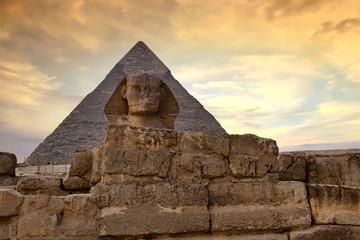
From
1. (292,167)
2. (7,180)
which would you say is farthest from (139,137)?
(7,180)

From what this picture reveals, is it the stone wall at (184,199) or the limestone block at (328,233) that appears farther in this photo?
the limestone block at (328,233)

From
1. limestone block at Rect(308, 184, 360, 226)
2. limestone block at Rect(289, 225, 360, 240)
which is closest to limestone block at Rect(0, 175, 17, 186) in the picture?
limestone block at Rect(289, 225, 360, 240)

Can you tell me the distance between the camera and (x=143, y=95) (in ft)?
22.5

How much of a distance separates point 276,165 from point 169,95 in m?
4.41

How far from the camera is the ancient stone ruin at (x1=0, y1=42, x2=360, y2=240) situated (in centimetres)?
277

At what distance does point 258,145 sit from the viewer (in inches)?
133

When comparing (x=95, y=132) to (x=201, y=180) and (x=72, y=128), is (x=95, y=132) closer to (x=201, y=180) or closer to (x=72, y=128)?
(x=72, y=128)

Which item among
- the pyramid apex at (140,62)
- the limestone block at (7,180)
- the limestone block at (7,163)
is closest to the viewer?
the limestone block at (7,180)

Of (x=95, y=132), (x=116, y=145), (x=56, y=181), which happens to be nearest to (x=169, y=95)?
(x=56, y=181)

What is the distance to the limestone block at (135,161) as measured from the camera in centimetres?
292

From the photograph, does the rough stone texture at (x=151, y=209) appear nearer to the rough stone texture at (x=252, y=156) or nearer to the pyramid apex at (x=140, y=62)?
the rough stone texture at (x=252, y=156)

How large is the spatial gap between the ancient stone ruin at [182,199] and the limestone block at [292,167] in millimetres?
986

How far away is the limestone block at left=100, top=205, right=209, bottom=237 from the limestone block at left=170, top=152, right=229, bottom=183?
268 mm

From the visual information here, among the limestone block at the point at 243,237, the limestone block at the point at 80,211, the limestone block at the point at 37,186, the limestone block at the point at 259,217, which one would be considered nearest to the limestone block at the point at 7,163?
the limestone block at the point at 37,186
